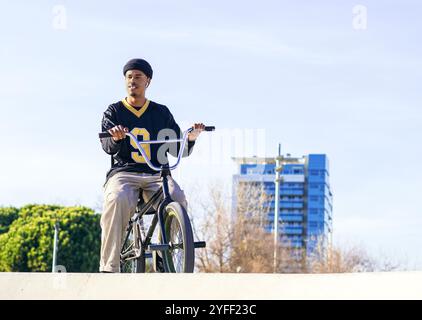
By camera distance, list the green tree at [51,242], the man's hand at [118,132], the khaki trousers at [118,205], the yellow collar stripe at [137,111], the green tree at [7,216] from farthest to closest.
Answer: the green tree at [7,216] → the green tree at [51,242] → the yellow collar stripe at [137,111] → the khaki trousers at [118,205] → the man's hand at [118,132]

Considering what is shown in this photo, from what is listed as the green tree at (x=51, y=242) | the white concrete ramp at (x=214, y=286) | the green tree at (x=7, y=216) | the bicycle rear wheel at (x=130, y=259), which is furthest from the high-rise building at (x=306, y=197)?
the white concrete ramp at (x=214, y=286)

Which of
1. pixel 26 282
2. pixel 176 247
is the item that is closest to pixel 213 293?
pixel 26 282

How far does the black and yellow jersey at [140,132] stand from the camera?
5.76m

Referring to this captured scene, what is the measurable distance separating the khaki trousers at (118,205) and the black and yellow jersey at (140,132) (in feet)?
0.26

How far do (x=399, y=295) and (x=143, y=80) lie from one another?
3299 mm

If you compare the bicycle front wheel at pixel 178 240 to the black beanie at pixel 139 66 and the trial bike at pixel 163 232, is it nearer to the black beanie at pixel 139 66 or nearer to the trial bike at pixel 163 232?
the trial bike at pixel 163 232

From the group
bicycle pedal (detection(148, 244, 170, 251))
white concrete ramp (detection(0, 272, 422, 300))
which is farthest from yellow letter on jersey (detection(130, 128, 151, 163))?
white concrete ramp (detection(0, 272, 422, 300))

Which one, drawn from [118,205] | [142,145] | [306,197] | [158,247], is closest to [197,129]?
[142,145]

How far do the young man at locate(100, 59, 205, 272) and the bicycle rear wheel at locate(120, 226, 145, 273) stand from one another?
192 millimetres

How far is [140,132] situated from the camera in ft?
19.1

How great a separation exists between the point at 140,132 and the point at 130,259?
95 centimetres

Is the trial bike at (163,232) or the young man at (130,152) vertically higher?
the young man at (130,152)

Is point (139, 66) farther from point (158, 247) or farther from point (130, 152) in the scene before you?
point (158, 247)

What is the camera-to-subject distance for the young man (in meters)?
5.68
